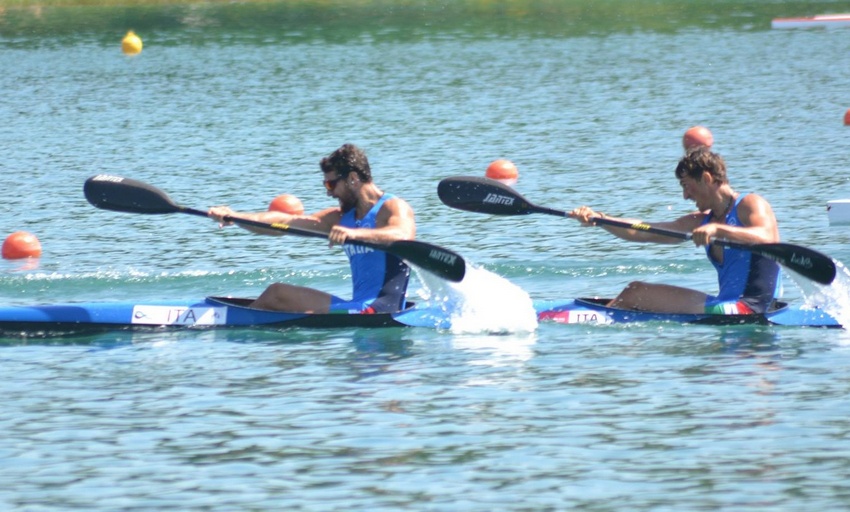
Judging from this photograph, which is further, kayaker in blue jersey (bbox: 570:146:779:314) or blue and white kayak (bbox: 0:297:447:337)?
blue and white kayak (bbox: 0:297:447:337)

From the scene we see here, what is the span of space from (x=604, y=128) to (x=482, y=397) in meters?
15.9

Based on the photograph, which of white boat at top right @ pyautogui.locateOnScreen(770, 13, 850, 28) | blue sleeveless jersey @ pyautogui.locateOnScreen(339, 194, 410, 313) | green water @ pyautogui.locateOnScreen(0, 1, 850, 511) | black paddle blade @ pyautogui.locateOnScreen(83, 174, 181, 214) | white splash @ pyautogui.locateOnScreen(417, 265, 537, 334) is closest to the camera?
green water @ pyautogui.locateOnScreen(0, 1, 850, 511)

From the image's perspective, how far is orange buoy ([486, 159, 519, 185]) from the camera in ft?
68.8

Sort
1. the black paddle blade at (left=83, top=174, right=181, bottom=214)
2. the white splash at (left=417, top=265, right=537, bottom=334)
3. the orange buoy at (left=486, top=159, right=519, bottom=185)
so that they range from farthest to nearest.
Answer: the orange buoy at (left=486, top=159, right=519, bottom=185)
the black paddle blade at (left=83, top=174, right=181, bottom=214)
the white splash at (left=417, top=265, right=537, bottom=334)

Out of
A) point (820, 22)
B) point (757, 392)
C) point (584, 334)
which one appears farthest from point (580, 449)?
point (820, 22)

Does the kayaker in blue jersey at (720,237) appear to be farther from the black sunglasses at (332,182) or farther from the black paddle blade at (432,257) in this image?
the black sunglasses at (332,182)

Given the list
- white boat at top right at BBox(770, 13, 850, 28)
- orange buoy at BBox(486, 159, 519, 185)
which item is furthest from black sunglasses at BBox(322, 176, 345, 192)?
white boat at top right at BBox(770, 13, 850, 28)

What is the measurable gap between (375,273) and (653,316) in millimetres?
2013

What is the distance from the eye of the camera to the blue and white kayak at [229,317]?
11805 mm

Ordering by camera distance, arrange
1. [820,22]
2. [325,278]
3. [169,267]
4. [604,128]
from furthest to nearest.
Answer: [820,22] < [604,128] < [169,267] < [325,278]

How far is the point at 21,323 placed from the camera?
1220 cm

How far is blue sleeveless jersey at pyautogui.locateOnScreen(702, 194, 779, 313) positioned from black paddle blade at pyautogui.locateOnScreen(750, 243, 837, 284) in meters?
0.19

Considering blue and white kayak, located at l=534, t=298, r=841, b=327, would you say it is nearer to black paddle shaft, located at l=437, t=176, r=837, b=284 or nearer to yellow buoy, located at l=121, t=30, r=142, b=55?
black paddle shaft, located at l=437, t=176, r=837, b=284

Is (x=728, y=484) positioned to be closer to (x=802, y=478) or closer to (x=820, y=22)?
(x=802, y=478)
